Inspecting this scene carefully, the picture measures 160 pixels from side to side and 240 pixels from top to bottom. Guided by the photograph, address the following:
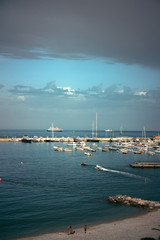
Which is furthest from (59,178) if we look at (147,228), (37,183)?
(147,228)

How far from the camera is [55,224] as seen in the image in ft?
111

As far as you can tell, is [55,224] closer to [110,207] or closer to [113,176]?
[110,207]

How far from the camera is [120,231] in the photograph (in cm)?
3075

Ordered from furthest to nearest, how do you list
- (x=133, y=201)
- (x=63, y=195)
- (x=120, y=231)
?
(x=63, y=195), (x=133, y=201), (x=120, y=231)

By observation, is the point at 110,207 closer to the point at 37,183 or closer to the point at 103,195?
the point at 103,195

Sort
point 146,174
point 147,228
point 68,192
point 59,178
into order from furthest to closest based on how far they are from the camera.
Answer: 1. point 146,174
2. point 59,178
3. point 68,192
4. point 147,228

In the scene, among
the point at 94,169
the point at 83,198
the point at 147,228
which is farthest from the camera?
the point at 94,169

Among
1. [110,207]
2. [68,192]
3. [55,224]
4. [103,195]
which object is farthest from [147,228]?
[68,192]

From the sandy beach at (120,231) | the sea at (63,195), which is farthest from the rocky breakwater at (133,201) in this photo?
the sandy beach at (120,231)

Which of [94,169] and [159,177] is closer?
[159,177]

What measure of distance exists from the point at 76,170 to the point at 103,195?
25349 mm

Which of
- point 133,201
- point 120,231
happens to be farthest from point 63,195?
point 120,231

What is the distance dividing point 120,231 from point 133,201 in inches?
432

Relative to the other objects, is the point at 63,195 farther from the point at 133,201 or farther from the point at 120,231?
the point at 120,231
